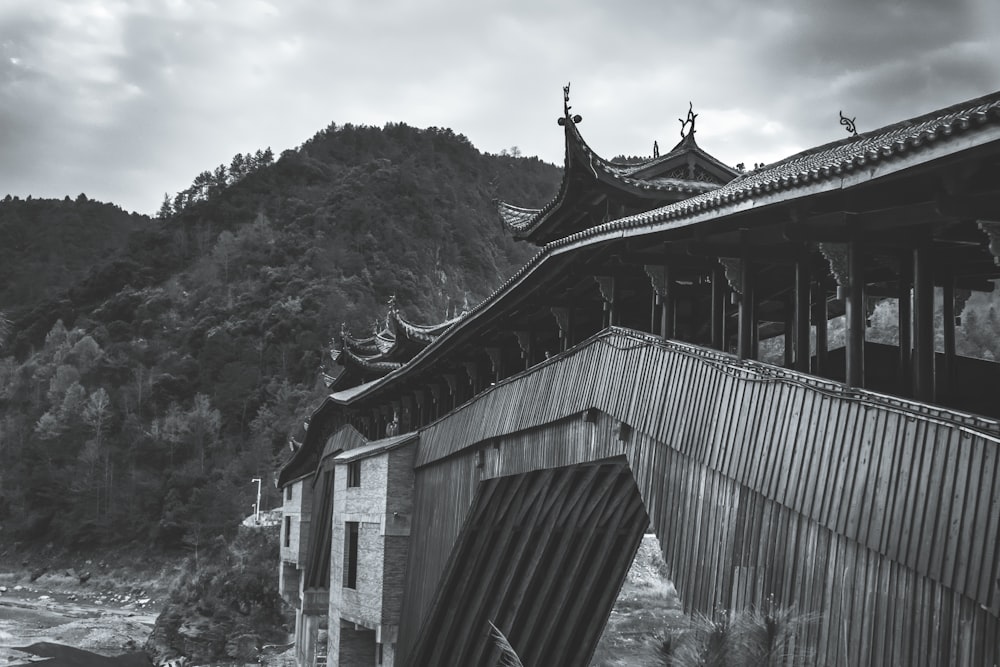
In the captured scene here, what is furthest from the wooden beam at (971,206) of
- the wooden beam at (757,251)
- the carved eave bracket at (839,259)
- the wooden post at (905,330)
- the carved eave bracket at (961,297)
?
the carved eave bracket at (961,297)

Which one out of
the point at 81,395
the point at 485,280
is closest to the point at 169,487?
the point at 81,395

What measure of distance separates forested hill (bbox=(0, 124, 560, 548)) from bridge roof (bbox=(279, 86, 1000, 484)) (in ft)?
→ 174

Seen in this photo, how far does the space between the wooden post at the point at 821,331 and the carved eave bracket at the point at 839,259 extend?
203 centimetres

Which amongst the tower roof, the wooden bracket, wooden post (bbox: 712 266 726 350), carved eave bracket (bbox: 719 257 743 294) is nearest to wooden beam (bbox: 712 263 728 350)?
wooden post (bbox: 712 266 726 350)

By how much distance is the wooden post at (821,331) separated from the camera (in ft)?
31.0

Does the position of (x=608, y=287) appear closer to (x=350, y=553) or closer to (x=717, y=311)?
(x=717, y=311)

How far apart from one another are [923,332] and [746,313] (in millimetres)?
1896

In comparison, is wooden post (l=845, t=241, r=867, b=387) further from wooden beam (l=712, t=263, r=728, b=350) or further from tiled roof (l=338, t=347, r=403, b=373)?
tiled roof (l=338, t=347, r=403, b=373)

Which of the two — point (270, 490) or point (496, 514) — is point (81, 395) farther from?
point (496, 514)

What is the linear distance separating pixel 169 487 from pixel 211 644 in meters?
29.8

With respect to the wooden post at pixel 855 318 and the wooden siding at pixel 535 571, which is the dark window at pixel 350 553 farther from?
the wooden post at pixel 855 318

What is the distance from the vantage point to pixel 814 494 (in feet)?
22.4

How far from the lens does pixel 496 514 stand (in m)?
15.6

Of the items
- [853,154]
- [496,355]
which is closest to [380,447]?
[496,355]
